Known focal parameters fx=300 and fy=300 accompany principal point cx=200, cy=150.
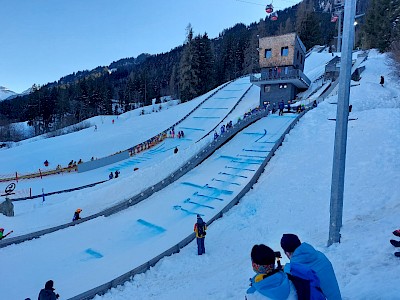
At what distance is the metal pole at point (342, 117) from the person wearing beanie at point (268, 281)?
5645 mm

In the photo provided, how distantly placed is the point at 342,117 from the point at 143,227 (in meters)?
9.48

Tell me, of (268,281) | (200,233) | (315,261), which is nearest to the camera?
(268,281)

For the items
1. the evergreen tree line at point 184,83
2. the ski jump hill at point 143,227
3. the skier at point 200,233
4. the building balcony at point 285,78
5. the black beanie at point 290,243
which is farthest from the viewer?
the evergreen tree line at point 184,83

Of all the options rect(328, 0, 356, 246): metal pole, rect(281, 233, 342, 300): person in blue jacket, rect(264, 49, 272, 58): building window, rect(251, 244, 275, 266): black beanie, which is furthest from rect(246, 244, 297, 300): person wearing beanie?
rect(264, 49, 272, 58): building window

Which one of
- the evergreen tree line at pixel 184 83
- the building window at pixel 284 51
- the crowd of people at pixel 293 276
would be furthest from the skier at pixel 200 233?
the evergreen tree line at pixel 184 83

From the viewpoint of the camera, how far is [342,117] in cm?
770

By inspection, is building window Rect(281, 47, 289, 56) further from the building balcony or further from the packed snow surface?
the packed snow surface

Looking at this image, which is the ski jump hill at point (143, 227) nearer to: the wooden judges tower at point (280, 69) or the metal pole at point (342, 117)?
the metal pole at point (342, 117)

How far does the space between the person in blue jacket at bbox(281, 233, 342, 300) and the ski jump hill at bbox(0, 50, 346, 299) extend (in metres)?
7.15

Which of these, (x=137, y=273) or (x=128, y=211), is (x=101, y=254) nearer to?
(x=137, y=273)

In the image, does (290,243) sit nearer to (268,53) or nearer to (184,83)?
(268,53)

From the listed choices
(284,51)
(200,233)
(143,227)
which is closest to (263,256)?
(200,233)

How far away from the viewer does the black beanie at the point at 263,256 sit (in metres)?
2.94

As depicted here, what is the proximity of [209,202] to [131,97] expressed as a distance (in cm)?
8438
